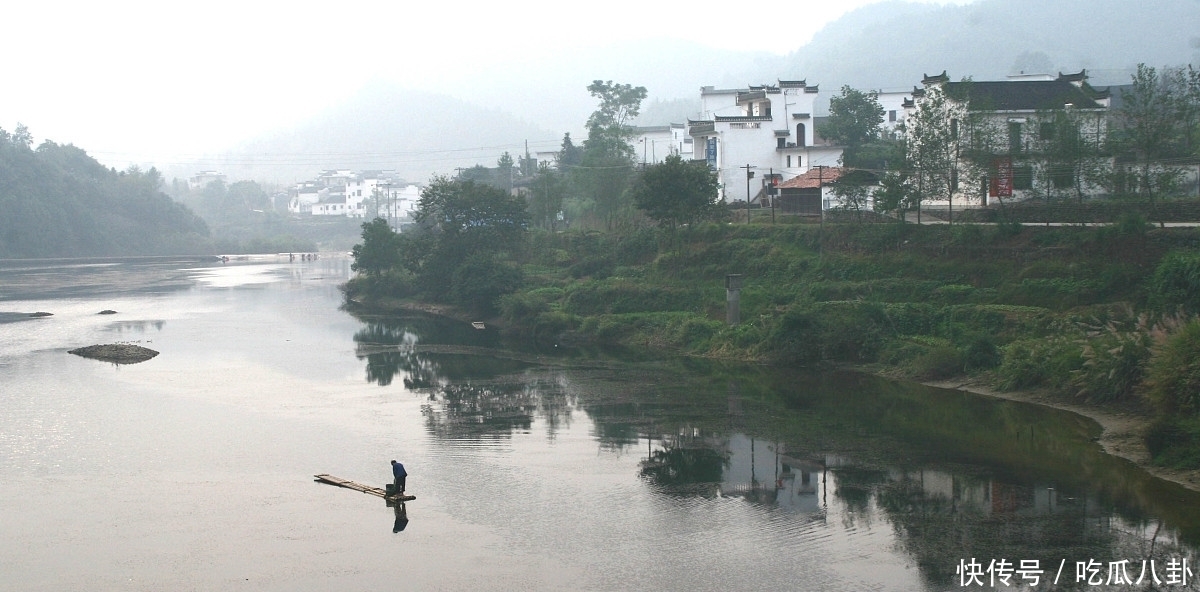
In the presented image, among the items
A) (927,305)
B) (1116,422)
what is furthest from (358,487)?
(927,305)

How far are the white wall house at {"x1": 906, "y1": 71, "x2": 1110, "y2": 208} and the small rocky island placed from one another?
71.1ft

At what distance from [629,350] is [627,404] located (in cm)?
780

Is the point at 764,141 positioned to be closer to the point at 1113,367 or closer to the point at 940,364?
the point at 940,364

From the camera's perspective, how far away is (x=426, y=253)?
4328 centimetres

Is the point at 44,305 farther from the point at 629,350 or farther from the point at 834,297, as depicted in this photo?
the point at 834,297

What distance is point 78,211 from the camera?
269ft

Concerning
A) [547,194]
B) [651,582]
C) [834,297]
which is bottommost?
[651,582]

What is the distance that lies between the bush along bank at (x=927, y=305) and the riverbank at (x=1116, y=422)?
0.20 meters

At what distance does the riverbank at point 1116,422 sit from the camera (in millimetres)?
16547

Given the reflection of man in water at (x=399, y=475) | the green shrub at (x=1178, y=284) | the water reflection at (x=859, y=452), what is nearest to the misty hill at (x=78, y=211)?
the water reflection at (x=859, y=452)

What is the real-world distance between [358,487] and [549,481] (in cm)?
280

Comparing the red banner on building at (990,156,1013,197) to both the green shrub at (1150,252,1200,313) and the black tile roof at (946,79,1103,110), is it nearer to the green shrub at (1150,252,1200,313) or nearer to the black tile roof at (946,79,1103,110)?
the black tile roof at (946,79,1103,110)

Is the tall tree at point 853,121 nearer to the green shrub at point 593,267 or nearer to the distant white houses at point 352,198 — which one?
the green shrub at point 593,267

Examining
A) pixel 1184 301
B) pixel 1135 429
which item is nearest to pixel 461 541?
pixel 1135 429
